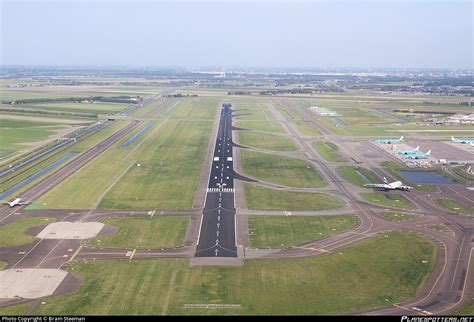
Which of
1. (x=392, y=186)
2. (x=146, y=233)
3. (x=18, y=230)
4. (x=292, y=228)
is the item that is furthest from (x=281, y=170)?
(x=18, y=230)

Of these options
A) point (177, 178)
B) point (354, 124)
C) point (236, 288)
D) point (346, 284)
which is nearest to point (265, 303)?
point (236, 288)

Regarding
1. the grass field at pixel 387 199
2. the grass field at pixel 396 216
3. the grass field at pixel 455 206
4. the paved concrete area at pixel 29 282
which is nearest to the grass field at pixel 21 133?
the paved concrete area at pixel 29 282

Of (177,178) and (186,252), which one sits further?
(177,178)

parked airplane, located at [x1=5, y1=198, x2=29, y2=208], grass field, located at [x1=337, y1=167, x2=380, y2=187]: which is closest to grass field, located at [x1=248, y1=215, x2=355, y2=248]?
grass field, located at [x1=337, y1=167, x2=380, y2=187]

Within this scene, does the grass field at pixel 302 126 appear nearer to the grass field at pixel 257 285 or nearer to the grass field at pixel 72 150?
the grass field at pixel 72 150

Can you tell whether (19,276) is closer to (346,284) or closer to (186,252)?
(186,252)

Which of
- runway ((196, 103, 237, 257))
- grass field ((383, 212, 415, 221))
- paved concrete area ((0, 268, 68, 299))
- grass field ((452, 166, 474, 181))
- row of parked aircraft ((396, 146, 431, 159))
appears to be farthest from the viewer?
row of parked aircraft ((396, 146, 431, 159))

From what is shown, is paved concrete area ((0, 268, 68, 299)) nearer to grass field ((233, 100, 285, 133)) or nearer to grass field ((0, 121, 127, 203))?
grass field ((0, 121, 127, 203))

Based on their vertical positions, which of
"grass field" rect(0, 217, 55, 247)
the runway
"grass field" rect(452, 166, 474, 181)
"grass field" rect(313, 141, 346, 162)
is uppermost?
"grass field" rect(452, 166, 474, 181)

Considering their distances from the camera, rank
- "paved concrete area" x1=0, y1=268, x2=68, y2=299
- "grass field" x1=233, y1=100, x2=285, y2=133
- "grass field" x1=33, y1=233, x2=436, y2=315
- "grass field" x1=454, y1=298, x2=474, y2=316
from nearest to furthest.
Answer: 1. "grass field" x1=454, y1=298, x2=474, y2=316
2. "grass field" x1=33, y1=233, x2=436, y2=315
3. "paved concrete area" x1=0, y1=268, x2=68, y2=299
4. "grass field" x1=233, y1=100, x2=285, y2=133
